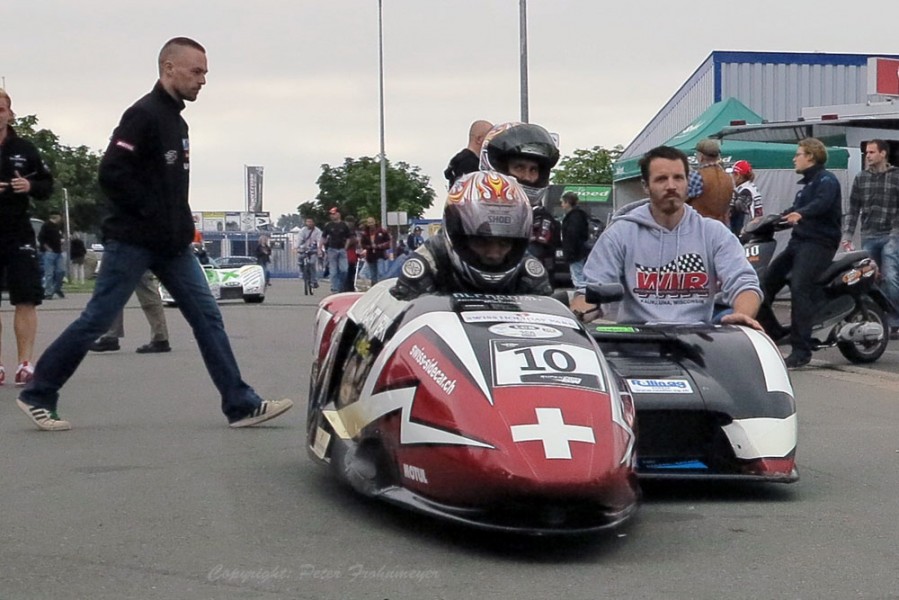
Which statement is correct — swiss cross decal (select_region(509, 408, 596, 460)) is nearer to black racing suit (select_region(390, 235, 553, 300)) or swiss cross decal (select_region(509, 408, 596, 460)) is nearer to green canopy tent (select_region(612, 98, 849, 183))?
black racing suit (select_region(390, 235, 553, 300))

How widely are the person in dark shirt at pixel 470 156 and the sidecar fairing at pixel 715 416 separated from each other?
3.03 m

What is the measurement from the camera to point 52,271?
28.3m

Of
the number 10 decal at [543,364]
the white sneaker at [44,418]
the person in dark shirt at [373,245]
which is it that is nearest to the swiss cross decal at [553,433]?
the number 10 decal at [543,364]

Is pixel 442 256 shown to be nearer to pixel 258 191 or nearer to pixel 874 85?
pixel 874 85

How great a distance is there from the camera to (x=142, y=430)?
8.05 metres

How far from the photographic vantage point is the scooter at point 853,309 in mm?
11734

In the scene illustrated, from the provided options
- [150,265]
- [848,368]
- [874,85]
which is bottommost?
[848,368]

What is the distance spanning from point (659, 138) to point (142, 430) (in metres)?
27.1

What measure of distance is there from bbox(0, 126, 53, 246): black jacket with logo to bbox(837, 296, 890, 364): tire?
6.14m

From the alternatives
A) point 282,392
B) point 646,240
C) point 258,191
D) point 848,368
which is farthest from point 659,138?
point 258,191

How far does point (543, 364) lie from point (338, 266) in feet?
72.5

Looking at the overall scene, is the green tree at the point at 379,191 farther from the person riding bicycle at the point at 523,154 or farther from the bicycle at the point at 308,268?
the person riding bicycle at the point at 523,154

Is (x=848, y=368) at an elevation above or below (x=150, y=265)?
below

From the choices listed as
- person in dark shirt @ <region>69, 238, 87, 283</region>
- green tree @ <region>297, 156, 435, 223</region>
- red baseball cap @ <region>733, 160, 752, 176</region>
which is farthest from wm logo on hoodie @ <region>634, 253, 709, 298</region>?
green tree @ <region>297, 156, 435, 223</region>
